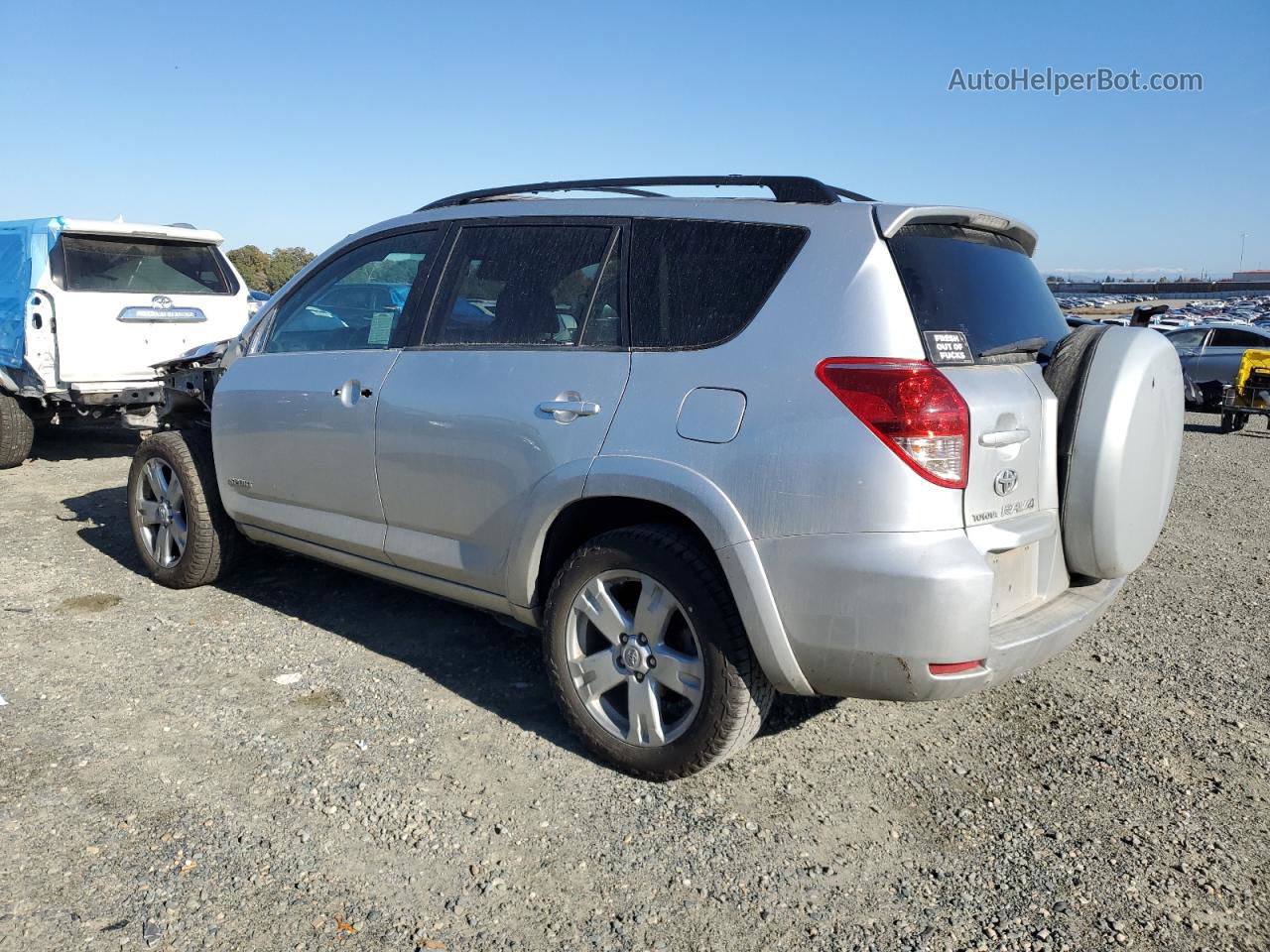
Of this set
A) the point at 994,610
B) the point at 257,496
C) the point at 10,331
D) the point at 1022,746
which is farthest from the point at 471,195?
the point at 10,331

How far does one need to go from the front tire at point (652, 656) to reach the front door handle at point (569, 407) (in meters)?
0.40

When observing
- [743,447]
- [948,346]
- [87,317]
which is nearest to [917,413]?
[948,346]

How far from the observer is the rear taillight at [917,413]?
262cm

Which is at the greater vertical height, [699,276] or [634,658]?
[699,276]

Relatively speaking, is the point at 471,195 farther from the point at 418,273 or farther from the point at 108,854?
the point at 108,854

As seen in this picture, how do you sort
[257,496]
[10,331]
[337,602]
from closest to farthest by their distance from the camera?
[257,496] < [337,602] < [10,331]

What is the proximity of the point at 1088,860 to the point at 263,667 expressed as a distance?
307 cm

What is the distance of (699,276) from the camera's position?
3.12m

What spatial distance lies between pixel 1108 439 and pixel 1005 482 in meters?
0.40

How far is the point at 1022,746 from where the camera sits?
3.48 m

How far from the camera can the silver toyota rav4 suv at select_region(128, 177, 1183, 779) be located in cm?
267

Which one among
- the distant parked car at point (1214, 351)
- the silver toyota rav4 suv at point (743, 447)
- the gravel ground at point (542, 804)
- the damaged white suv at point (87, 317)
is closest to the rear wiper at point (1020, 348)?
the silver toyota rav4 suv at point (743, 447)

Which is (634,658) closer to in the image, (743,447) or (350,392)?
(743,447)

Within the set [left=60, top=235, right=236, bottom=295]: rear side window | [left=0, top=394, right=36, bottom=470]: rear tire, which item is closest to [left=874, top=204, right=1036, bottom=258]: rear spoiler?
[left=60, top=235, right=236, bottom=295]: rear side window
